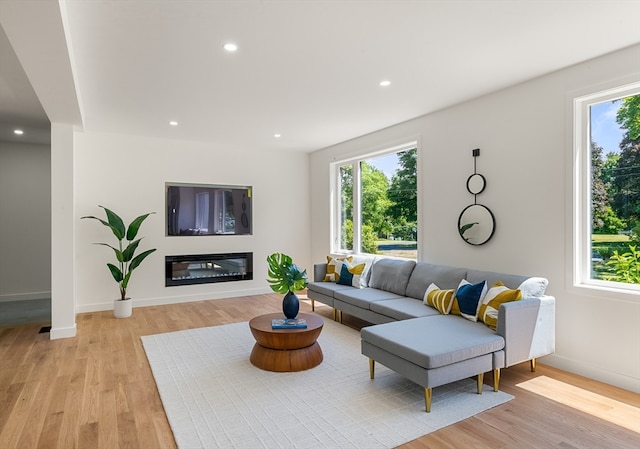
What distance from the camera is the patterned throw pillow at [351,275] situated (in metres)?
5.18

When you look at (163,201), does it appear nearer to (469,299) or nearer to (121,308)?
(121,308)

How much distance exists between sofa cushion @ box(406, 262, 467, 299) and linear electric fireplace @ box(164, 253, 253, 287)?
3470mm

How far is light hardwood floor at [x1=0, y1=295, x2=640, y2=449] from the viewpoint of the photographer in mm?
2330

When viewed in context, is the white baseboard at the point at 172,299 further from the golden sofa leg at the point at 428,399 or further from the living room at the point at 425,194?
the golden sofa leg at the point at 428,399

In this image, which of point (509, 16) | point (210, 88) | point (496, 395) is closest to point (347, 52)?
point (509, 16)

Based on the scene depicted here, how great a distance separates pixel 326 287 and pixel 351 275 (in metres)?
0.39

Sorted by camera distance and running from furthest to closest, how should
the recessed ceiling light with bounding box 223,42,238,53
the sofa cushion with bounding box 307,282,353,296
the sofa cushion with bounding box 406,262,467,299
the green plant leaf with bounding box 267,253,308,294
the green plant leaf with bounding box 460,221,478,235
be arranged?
the sofa cushion with bounding box 307,282,353,296 → the green plant leaf with bounding box 460,221,478,235 → the sofa cushion with bounding box 406,262,467,299 → the green plant leaf with bounding box 267,253,308,294 → the recessed ceiling light with bounding box 223,42,238,53

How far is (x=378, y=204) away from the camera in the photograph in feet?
19.8

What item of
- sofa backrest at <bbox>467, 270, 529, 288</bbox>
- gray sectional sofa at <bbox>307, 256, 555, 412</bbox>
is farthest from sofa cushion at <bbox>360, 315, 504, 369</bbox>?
sofa backrest at <bbox>467, 270, 529, 288</bbox>

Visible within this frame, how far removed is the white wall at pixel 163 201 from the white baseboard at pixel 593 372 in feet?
15.8

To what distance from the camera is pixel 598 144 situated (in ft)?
10.9

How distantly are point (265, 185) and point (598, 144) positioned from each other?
5.23m

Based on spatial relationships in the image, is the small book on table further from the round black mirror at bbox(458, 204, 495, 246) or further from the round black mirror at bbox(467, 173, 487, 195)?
the round black mirror at bbox(467, 173, 487, 195)

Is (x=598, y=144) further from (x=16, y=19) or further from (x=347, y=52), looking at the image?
(x=16, y=19)
